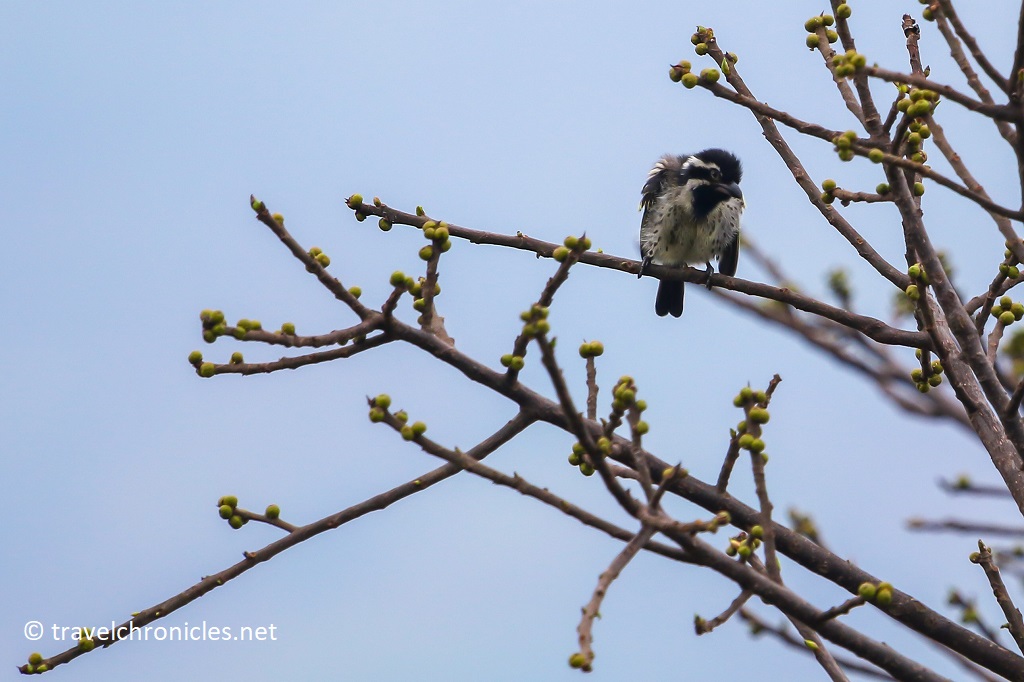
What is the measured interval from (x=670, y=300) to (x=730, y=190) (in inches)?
44.2

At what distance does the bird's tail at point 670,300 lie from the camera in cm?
865

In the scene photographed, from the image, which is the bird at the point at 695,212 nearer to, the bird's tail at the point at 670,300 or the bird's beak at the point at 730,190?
the bird's beak at the point at 730,190

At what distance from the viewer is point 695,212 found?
7.90m

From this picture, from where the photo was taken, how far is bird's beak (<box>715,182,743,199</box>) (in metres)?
7.92

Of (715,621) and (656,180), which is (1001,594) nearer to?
(715,621)

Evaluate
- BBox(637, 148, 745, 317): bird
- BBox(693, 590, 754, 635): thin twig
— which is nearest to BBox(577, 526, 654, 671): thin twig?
BBox(693, 590, 754, 635): thin twig

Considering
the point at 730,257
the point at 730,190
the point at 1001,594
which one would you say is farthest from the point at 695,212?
the point at 1001,594

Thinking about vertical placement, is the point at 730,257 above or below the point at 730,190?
below

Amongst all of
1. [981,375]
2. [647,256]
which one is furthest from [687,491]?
[647,256]

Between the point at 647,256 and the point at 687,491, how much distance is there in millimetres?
4025

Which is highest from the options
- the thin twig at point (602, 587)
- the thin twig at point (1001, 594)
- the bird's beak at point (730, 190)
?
the bird's beak at point (730, 190)

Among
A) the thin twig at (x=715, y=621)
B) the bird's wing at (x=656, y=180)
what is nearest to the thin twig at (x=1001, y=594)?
the thin twig at (x=715, y=621)

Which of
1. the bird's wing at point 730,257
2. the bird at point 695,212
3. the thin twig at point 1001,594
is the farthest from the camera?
the bird's wing at point 730,257

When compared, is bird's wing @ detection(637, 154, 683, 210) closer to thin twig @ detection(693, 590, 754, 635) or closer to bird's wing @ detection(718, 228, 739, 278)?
bird's wing @ detection(718, 228, 739, 278)
